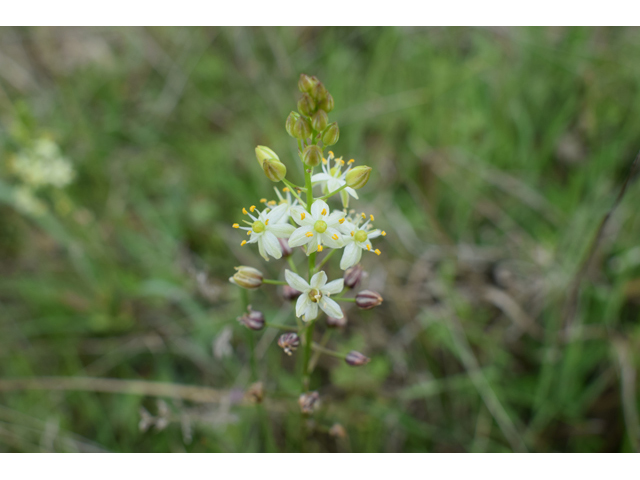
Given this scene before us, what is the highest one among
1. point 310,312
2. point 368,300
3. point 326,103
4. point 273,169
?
point 326,103

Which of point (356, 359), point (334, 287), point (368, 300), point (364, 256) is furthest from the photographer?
point (364, 256)

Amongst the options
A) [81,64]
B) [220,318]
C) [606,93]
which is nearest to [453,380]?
[220,318]

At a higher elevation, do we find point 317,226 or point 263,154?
point 263,154

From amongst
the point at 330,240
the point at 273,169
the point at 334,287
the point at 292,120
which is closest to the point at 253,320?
the point at 334,287

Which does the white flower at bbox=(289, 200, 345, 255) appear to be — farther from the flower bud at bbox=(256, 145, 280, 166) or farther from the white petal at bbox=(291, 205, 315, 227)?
the flower bud at bbox=(256, 145, 280, 166)

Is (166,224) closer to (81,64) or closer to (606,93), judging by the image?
(81,64)


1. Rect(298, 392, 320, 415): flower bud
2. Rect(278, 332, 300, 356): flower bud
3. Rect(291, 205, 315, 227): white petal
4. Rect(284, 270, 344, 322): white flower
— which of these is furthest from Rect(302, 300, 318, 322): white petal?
Rect(298, 392, 320, 415): flower bud

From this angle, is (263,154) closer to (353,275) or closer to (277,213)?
(277,213)
